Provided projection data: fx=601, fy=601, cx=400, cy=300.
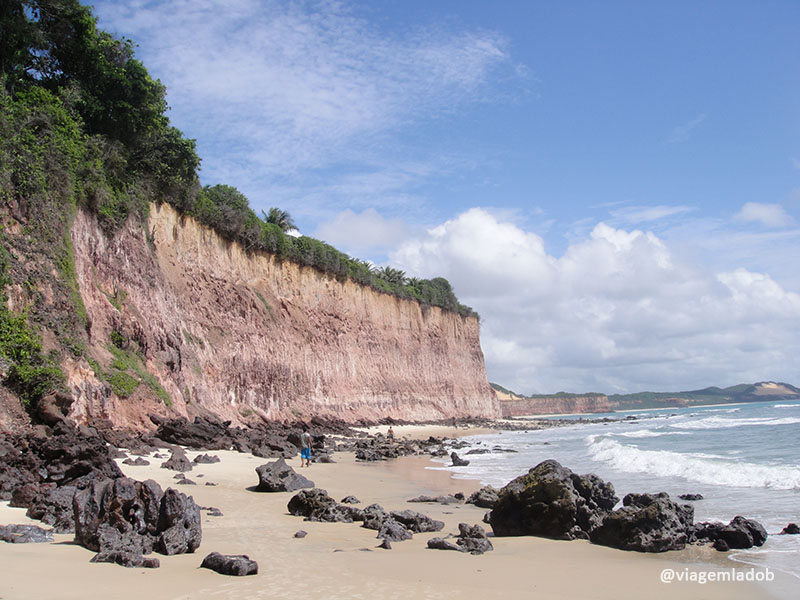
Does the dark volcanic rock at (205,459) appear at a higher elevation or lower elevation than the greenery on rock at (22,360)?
lower

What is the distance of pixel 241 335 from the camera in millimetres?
32250

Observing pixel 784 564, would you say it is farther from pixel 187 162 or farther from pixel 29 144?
pixel 187 162

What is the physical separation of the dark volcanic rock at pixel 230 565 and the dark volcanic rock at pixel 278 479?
19.2 ft

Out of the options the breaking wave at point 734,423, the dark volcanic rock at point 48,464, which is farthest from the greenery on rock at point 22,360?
the breaking wave at point 734,423

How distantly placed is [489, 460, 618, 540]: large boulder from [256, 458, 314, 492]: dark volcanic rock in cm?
463

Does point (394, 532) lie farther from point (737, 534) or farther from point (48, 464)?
point (48, 464)

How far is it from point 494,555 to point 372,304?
143 ft

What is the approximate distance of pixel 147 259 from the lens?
23984mm

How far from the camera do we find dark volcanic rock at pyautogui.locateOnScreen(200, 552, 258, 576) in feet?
19.1

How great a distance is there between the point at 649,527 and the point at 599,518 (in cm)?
102

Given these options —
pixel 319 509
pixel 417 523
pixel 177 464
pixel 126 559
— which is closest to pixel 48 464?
pixel 177 464

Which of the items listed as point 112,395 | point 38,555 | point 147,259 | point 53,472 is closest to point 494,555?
point 38,555

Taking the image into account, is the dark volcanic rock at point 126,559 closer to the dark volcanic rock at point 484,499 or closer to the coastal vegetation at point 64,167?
the dark volcanic rock at point 484,499

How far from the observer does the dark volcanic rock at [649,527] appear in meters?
7.93
